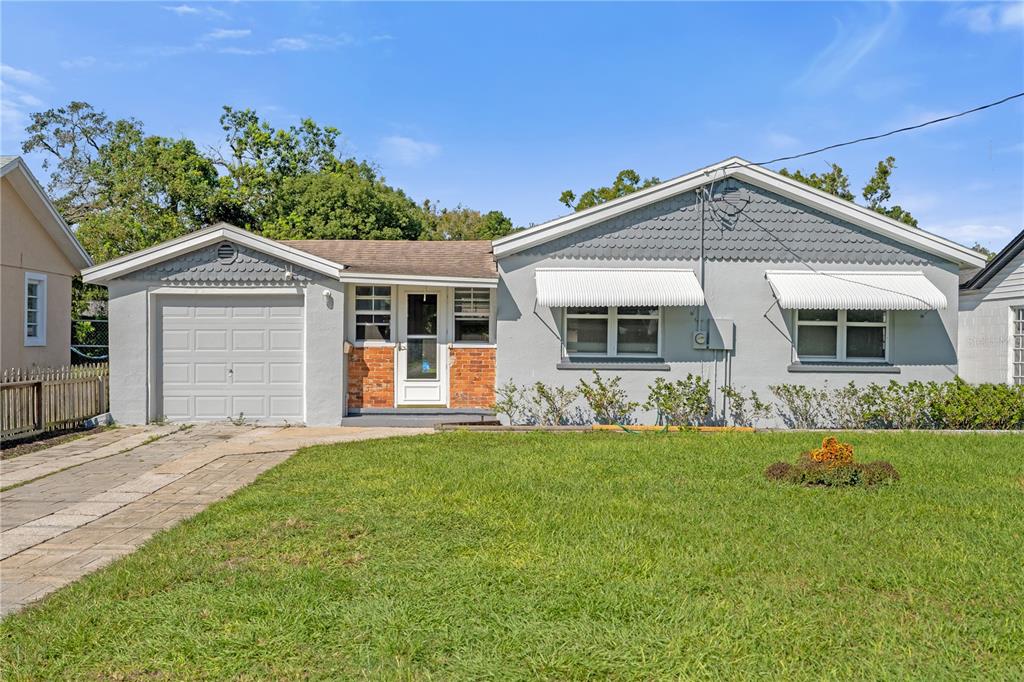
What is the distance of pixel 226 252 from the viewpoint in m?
13.8

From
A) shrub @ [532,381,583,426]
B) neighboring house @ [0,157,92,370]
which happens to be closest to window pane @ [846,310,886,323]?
shrub @ [532,381,583,426]

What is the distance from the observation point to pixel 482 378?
1459 cm

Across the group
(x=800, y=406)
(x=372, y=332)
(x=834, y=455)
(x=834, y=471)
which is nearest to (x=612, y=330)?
(x=800, y=406)

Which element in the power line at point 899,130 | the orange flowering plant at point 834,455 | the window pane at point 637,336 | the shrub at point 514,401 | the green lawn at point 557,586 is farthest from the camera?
the window pane at point 637,336

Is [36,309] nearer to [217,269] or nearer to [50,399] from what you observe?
[50,399]

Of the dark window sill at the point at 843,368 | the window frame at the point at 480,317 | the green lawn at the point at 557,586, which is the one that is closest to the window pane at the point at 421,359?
the window frame at the point at 480,317

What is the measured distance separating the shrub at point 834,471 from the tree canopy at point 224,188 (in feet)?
76.3

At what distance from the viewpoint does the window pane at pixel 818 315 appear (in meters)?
14.3

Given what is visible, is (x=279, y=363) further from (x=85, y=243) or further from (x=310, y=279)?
(x=85, y=243)

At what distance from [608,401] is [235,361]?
285 inches

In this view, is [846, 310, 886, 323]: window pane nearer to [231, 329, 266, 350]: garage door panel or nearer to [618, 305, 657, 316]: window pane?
[618, 305, 657, 316]: window pane

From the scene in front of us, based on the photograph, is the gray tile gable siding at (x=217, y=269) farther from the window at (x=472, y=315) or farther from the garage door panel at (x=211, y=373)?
the window at (x=472, y=315)

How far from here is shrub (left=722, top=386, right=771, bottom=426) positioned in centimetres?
1403

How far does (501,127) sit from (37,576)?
1850 cm
